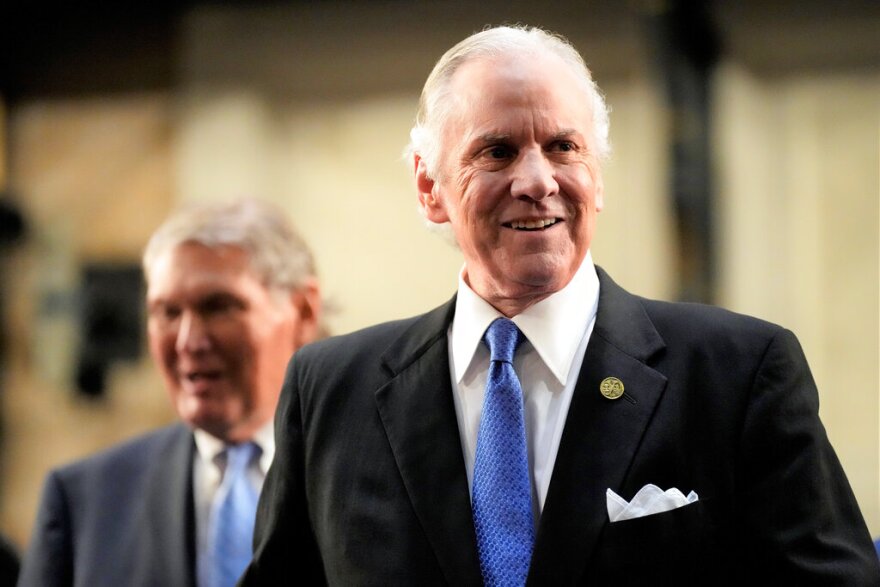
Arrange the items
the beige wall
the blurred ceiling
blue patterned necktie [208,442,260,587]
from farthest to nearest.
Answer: the blurred ceiling < the beige wall < blue patterned necktie [208,442,260,587]

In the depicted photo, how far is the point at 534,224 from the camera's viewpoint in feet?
5.98

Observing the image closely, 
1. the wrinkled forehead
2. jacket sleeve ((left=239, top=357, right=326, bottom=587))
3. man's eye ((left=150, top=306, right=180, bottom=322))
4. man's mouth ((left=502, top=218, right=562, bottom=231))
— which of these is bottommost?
jacket sleeve ((left=239, top=357, right=326, bottom=587))

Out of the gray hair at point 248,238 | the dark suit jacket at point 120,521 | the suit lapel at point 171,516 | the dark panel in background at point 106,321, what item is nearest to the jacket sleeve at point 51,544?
the dark suit jacket at point 120,521

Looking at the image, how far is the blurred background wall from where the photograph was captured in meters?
5.40

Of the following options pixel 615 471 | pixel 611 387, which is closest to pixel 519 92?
pixel 611 387

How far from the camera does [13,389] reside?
20.0ft

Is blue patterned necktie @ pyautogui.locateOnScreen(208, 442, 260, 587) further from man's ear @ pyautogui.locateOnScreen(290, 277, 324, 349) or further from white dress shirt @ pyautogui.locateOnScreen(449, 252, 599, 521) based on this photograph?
white dress shirt @ pyautogui.locateOnScreen(449, 252, 599, 521)

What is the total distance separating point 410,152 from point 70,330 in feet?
14.1

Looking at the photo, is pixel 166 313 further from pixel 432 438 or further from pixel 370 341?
pixel 432 438

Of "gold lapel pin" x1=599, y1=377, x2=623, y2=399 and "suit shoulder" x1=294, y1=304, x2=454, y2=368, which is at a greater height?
"suit shoulder" x1=294, y1=304, x2=454, y2=368

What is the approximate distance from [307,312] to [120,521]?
0.55 meters

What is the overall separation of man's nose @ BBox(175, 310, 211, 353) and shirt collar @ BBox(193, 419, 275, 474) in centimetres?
18

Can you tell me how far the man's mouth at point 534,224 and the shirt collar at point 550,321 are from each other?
0.11m

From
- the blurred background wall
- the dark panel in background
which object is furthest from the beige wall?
the dark panel in background
